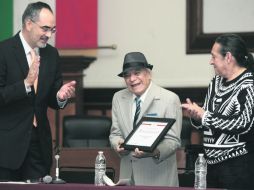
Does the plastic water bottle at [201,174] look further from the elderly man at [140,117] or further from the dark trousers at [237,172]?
the elderly man at [140,117]

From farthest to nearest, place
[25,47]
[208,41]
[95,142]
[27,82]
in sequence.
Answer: [208,41] < [95,142] < [25,47] < [27,82]

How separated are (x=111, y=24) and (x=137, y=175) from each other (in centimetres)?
357

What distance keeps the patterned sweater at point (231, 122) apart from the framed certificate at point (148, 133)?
0.27 metres

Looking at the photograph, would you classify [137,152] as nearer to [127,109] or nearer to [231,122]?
[127,109]

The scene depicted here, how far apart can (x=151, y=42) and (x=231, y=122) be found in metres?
3.74

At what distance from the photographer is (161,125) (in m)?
4.62

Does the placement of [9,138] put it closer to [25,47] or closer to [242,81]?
[25,47]

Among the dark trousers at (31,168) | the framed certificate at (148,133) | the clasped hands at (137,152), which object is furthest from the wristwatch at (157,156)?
the dark trousers at (31,168)

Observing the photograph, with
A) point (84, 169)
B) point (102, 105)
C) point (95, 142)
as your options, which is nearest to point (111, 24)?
point (102, 105)

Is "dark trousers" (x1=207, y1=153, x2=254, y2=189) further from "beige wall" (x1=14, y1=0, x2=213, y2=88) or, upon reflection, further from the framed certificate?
"beige wall" (x1=14, y1=0, x2=213, y2=88)

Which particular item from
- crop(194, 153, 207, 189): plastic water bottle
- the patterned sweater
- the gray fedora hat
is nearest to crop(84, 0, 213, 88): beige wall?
the gray fedora hat

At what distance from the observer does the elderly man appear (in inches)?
A: 194

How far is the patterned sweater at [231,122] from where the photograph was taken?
4.47 meters

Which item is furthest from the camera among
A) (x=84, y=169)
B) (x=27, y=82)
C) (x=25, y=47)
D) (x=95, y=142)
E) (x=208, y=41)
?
(x=208, y=41)
